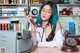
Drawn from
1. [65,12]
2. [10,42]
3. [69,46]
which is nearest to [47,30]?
[69,46]

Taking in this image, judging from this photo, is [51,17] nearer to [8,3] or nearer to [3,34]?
[3,34]

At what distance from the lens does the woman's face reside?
1.65 m

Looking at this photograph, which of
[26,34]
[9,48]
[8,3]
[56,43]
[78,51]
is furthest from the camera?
[8,3]

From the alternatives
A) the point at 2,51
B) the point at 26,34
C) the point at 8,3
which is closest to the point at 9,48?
the point at 2,51

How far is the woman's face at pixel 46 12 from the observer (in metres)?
1.65

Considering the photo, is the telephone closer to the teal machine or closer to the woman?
the woman

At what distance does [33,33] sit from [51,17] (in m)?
0.23

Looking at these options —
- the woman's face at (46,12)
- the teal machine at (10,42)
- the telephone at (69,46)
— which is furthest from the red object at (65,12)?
the teal machine at (10,42)

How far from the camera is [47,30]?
5.35ft

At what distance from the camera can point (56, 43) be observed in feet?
5.28

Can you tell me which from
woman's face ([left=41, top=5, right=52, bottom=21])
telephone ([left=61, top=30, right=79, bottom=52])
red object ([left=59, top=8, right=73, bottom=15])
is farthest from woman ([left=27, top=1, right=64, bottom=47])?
red object ([left=59, top=8, right=73, bottom=15])

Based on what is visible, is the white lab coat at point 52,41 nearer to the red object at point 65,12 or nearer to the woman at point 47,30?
the woman at point 47,30

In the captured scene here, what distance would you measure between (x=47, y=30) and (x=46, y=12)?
18cm

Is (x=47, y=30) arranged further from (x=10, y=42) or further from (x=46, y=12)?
(x=10, y=42)
